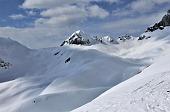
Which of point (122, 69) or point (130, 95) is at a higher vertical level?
point (130, 95)

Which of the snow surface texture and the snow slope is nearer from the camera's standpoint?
the snow slope

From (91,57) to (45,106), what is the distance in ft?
262

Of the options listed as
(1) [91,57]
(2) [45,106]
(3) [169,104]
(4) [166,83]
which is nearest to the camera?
(3) [169,104]

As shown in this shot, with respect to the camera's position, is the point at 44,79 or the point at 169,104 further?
the point at 44,79

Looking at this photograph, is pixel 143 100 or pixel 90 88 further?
pixel 90 88

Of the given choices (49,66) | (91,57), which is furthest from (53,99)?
(49,66)

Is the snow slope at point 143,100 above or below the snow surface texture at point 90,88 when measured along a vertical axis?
above

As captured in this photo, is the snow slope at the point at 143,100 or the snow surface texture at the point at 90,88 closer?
the snow slope at the point at 143,100

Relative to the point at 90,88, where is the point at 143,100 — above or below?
above

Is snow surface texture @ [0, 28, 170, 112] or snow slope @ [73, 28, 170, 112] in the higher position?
snow slope @ [73, 28, 170, 112]

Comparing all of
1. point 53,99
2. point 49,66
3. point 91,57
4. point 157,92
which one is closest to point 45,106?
point 53,99

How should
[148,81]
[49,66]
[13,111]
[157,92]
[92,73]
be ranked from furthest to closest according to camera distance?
[49,66] → [92,73] → [13,111] → [148,81] → [157,92]

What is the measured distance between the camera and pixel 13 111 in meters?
82.2

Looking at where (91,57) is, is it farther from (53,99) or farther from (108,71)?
(53,99)
